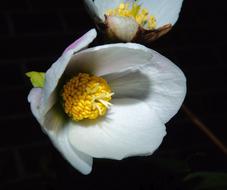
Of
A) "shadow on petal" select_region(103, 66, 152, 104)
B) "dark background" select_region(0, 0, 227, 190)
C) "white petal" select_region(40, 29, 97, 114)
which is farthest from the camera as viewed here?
"dark background" select_region(0, 0, 227, 190)

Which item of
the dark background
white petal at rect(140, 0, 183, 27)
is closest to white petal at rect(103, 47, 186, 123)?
white petal at rect(140, 0, 183, 27)

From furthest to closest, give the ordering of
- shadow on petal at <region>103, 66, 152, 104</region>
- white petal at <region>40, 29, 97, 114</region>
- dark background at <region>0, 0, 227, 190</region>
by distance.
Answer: dark background at <region>0, 0, 227, 190</region> → shadow on petal at <region>103, 66, 152, 104</region> → white petal at <region>40, 29, 97, 114</region>

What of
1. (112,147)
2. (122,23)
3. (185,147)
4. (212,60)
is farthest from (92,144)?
(212,60)

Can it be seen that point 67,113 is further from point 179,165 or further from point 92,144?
point 179,165

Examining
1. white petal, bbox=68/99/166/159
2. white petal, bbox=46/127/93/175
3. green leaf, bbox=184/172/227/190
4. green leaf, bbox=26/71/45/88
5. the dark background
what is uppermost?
green leaf, bbox=26/71/45/88

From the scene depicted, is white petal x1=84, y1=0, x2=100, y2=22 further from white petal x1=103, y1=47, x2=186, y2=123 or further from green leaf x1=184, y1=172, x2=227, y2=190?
green leaf x1=184, y1=172, x2=227, y2=190

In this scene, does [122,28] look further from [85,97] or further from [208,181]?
[208,181]

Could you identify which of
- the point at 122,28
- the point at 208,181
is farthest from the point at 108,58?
the point at 208,181

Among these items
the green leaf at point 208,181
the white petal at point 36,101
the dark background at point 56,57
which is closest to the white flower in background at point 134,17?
the white petal at point 36,101
